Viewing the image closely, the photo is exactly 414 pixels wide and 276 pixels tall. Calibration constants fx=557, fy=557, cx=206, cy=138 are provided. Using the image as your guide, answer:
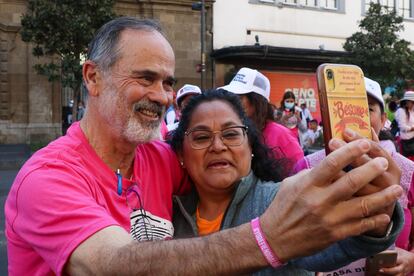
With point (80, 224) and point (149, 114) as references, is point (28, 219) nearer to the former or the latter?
point (80, 224)

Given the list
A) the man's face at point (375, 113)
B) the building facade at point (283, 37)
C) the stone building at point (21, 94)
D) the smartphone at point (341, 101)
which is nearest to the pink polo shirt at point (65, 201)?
the smartphone at point (341, 101)

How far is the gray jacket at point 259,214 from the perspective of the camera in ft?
5.09

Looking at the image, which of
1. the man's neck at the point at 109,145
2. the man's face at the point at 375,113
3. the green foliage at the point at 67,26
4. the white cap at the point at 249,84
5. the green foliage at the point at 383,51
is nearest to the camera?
the man's neck at the point at 109,145

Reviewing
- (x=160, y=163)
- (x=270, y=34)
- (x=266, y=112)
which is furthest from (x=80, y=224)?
(x=270, y=34)

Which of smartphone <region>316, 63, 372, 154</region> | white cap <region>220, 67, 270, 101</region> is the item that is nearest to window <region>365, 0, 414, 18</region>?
white cap <region>220, 67, 270, 101</region>

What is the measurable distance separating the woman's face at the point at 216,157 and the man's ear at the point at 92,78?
1.54 ft

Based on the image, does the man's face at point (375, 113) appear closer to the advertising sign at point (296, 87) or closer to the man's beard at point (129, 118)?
the man's beard at point (129, 118)

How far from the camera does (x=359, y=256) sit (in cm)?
166

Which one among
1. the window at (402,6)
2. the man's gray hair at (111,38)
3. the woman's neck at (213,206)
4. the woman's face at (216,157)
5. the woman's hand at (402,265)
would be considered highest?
the window at (402,6)

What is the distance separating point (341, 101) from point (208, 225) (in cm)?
106

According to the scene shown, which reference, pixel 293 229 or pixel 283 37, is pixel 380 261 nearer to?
pixel 293 229

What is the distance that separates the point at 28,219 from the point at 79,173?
0.78ft

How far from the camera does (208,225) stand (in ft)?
7.63

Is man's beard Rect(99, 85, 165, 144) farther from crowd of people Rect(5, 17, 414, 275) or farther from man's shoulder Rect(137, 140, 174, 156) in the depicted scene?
man's shoulder Rect(137, 140, 174, 156)
